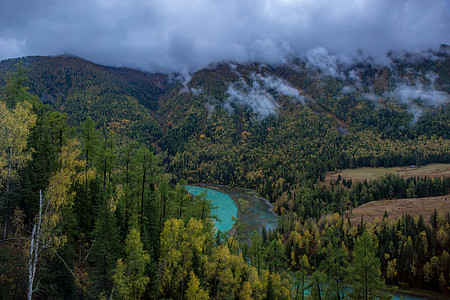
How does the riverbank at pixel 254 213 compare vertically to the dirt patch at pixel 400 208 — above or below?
below

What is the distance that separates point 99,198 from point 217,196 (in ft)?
512

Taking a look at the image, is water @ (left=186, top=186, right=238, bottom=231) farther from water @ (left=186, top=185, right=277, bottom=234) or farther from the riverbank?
the riverbank

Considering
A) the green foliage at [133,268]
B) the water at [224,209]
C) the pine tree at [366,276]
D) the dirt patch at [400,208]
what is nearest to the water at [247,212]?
the water at [224,209]

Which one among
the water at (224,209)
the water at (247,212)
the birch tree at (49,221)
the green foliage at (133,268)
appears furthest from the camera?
the water at (247,212)

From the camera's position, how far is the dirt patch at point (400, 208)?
11643cm

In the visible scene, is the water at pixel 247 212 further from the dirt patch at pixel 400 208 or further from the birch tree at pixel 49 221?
the birch tree at pixel 49 221

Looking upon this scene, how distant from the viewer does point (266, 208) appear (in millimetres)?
161250

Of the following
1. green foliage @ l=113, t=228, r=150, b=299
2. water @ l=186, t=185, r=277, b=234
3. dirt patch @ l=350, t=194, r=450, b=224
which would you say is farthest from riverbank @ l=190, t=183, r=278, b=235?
→ green foliage @ l=113, t=228, r=150, b=299

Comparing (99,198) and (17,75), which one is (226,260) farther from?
(17,75)

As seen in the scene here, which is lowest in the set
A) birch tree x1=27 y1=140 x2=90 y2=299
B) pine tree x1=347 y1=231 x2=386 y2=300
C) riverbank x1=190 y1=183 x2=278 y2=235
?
riverbank x1=190 y1=183 x2=278 y2=235

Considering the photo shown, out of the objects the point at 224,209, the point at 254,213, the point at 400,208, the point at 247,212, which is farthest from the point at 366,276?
the point at 224,209

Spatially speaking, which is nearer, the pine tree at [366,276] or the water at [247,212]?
the pine tree at [366,276]

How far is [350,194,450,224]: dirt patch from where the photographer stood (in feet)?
382

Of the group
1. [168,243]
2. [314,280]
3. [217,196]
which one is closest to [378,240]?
[314,280]
